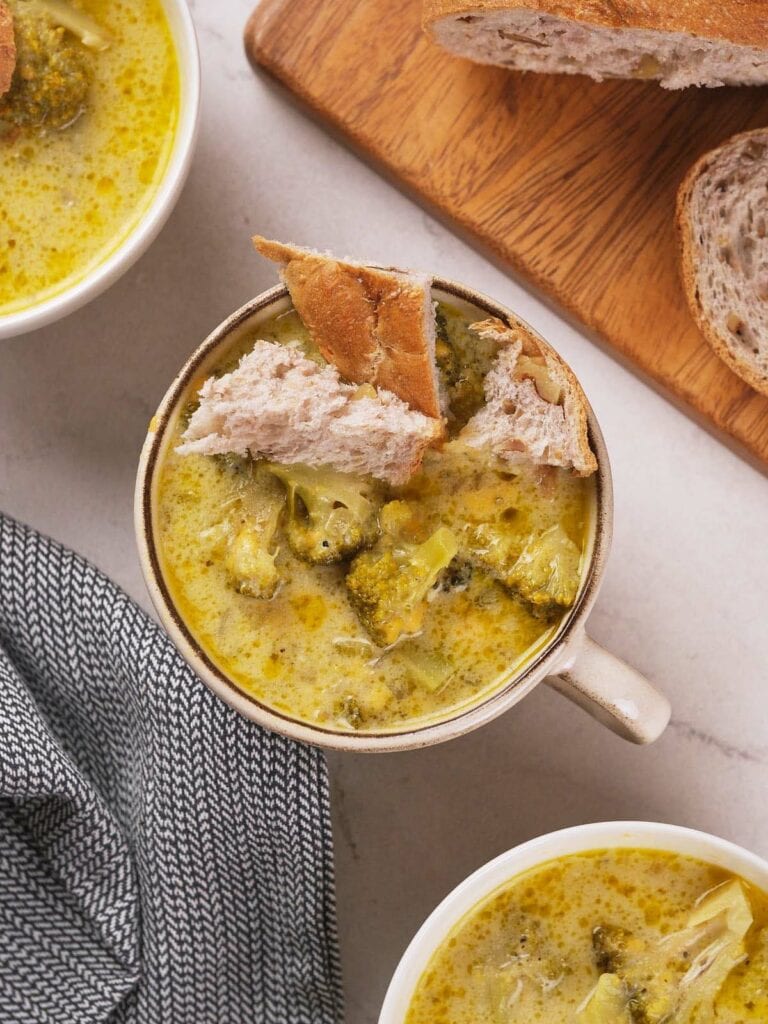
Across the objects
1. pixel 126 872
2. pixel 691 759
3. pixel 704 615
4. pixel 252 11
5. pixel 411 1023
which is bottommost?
pixel 126 872

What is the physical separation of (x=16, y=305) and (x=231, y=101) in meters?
0.67

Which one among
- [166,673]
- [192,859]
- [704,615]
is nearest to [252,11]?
[166,673]

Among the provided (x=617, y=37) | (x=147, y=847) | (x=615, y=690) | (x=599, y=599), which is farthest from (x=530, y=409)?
(x=147, y=847)

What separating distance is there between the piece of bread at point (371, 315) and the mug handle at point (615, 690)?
52 cm

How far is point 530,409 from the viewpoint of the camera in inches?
89.5

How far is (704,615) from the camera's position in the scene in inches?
108

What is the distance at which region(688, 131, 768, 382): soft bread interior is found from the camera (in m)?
2.59

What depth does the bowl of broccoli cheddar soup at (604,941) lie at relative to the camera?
7.78 ft

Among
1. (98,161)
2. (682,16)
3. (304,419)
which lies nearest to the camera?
(304,419)

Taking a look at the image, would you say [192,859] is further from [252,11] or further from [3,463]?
[252,11]

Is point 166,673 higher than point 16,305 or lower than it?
lower

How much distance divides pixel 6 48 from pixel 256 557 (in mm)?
1041

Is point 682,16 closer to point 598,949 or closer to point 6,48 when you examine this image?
point 6,48

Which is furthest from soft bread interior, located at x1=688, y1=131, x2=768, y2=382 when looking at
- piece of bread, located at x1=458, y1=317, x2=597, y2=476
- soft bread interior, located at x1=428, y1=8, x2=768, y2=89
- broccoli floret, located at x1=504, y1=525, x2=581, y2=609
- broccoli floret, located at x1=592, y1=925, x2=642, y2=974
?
broccoli floret, located at x1=592, y1=925, x2=642, y2=974
